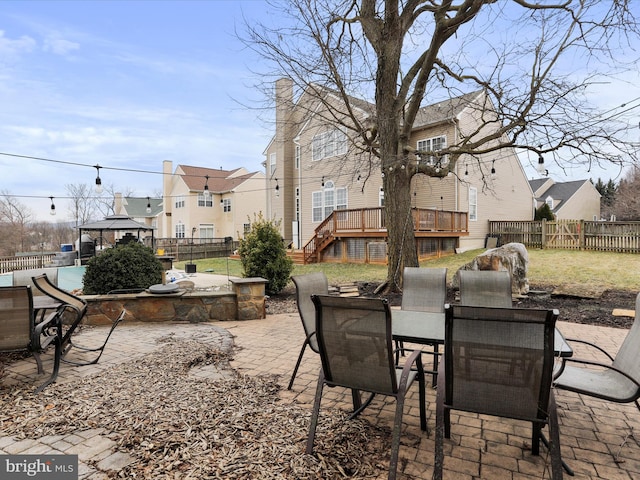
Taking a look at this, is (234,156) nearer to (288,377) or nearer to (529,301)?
(529,301)

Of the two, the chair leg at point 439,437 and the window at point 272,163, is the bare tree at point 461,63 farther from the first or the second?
the window at point 272,163

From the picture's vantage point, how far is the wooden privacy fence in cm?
1441

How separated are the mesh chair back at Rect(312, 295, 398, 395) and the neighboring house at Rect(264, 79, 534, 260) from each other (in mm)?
11589

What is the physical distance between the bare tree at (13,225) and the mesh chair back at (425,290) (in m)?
33.6

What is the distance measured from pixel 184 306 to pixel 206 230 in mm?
24946

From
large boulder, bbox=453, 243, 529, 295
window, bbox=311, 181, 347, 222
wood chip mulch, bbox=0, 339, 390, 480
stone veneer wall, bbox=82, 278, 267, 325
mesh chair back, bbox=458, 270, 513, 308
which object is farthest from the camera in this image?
window, bbox=311, 181, 347, 222

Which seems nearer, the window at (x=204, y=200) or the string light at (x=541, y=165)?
the string light at (x=541, y=165)

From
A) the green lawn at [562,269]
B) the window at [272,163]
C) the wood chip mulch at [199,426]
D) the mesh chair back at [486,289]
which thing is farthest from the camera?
the window at [272,163]

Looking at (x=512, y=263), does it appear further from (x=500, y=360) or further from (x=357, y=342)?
(x=357, y=342)

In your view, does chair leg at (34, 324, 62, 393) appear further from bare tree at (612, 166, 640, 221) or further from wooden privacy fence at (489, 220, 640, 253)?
bare tree at (612, 166, 640, 221)

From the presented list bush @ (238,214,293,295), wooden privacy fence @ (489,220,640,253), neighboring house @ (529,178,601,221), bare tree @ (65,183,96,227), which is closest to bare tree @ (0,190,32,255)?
bare tree @ (65,183,96,227)

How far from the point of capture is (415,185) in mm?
17078

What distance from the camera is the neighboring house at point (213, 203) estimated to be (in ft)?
93.3

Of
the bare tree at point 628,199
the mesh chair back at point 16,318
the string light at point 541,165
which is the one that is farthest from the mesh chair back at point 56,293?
the bare tree at point 628,199
